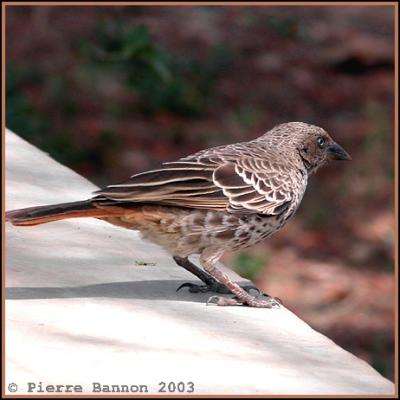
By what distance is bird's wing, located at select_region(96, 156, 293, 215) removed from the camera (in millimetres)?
5059

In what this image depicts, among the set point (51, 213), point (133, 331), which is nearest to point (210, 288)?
point (51, 213)

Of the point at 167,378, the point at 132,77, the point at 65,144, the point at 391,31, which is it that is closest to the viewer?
the point at 167,378

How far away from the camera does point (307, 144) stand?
19.7 ft

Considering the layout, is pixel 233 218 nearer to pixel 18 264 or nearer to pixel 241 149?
pixel 241 149

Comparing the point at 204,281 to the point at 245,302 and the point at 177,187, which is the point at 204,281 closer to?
the point at 245,302

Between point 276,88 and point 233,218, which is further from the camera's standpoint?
point 276,88

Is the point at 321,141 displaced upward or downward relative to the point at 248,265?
downward

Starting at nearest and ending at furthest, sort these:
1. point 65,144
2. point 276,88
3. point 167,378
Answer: point 167,378 → point 65,144 → point 276,88

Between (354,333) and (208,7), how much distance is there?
21.1ft

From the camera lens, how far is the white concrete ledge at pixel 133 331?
3898 millimetres

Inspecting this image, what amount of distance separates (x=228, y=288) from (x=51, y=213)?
90 cm

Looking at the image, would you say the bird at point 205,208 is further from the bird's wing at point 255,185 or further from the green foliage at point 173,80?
the green foliage at point 173,80

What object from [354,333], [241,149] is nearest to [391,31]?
[354,333]

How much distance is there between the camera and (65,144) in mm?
10711
